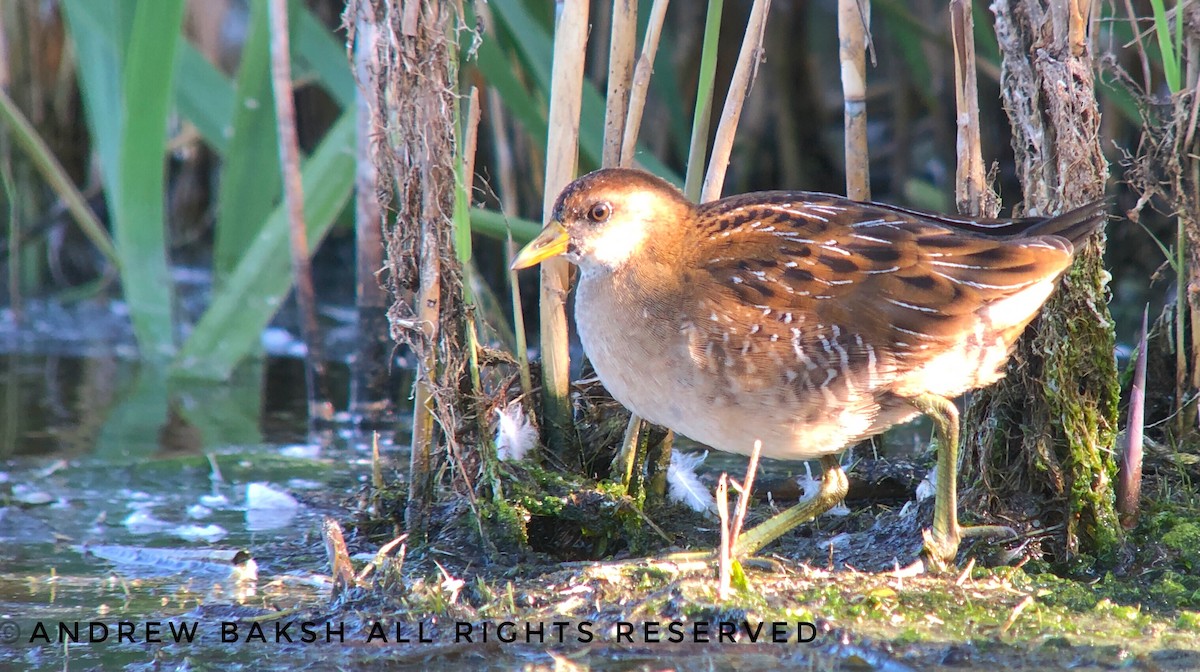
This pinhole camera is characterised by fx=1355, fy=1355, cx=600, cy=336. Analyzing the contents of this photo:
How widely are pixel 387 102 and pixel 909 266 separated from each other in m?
1.34

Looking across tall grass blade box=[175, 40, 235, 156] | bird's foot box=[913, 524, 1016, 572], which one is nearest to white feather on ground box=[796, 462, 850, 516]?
bird's foot box=[913, 524, 1016, 572]

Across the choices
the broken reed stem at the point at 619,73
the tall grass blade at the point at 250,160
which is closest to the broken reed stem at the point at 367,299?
the tall grass blade at the point at 250,160

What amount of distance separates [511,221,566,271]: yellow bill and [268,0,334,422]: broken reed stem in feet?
5.80

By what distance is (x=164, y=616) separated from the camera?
308 cm

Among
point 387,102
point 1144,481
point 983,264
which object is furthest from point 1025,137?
point 387,102

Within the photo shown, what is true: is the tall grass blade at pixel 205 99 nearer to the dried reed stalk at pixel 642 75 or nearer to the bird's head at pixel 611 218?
the dried reed stalk at pixel 642 75

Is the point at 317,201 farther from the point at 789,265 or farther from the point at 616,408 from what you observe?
the point at 789,265

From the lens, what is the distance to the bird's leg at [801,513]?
10.7ft

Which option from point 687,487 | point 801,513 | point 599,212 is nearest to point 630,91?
point 599,212

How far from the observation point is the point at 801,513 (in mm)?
3326

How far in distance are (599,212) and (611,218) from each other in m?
0.03

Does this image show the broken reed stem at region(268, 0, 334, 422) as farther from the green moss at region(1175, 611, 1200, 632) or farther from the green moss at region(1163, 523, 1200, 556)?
the green moss at region(1175, 611, 1200, 632)

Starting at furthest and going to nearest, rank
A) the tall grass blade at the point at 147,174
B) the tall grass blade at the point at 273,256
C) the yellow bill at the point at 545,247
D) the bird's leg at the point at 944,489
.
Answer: the tall grass blade at the point at 273,256 < the tall grass blade at the point at 147,174 < the yellow bill at the point at 545,247 < the bird's leg at the point at 944,489

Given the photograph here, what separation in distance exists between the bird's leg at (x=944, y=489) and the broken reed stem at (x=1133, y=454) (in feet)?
1.12
